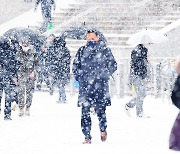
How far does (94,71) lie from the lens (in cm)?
943

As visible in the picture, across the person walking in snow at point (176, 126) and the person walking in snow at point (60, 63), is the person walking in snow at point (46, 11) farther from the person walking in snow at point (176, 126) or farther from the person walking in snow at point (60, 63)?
the person walking in snow at point (176, 126)

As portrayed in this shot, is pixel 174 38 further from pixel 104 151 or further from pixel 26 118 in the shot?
pixel 104 151

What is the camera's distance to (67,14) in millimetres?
24562

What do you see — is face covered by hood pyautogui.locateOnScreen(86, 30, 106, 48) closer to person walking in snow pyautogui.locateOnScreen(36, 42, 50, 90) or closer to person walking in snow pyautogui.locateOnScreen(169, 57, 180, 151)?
person walking in snow pyautogui.locateOnScreen(169, 57, 180, 151)

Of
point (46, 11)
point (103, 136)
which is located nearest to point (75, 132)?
point (103, 136)

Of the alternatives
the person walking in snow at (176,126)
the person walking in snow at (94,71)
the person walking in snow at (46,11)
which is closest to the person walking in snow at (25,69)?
the person walking in snow at (94,71)

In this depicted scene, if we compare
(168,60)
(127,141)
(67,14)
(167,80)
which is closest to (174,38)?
(168,60)

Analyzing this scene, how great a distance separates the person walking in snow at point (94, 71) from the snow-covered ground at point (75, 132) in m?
0.51

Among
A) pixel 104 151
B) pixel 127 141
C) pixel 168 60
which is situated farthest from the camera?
pixel 168 60

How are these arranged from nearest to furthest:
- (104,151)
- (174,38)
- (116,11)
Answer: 1. (104,151)
2. (174,38)
3. (116,11)

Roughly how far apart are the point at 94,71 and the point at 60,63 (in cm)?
754

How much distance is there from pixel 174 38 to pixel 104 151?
40.8 feet

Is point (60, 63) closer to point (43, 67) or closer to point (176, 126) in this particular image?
point (43, 67)

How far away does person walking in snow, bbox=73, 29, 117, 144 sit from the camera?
30.9ft
